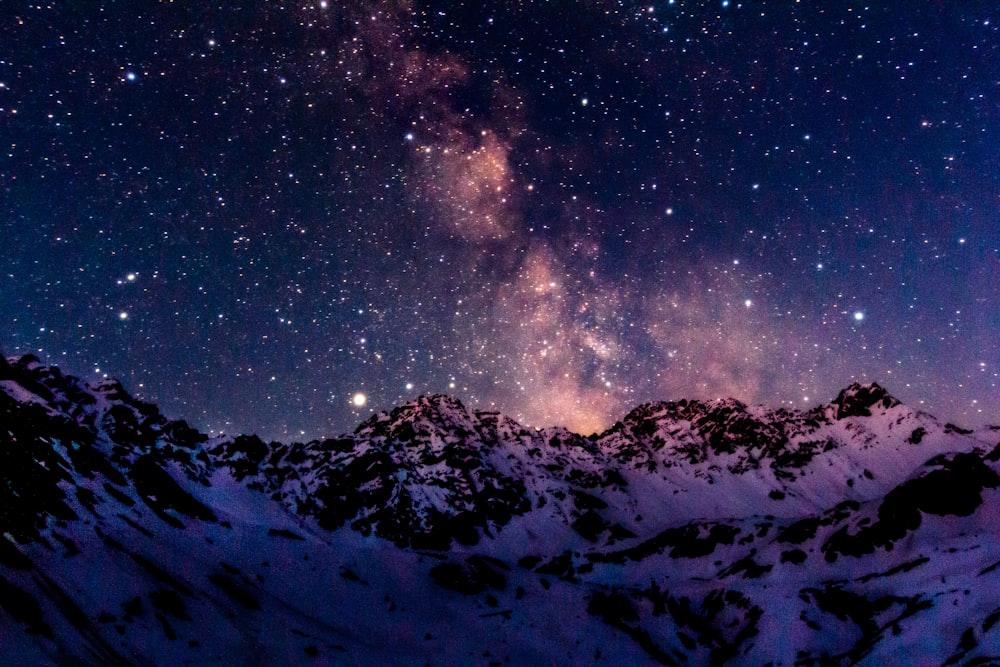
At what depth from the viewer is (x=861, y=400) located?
179 m

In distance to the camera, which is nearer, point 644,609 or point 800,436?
point 644,609

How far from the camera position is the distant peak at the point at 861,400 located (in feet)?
569

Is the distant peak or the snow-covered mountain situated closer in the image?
the snow-covered mountain

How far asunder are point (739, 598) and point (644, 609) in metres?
9.80

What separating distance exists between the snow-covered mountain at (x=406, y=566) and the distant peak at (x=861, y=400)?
4253 cm

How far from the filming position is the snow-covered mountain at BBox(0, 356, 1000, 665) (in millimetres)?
26406

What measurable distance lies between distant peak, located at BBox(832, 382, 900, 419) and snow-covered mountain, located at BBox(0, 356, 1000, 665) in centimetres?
4253

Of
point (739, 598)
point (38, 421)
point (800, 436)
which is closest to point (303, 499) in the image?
point (38, 421)

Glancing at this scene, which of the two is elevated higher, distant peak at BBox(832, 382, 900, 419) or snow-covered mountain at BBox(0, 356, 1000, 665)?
distant peak at BBox(832, 382, 900, 419)

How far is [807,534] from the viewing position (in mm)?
67688

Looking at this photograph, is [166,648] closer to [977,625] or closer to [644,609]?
[977,625]

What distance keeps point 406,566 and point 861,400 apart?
178m

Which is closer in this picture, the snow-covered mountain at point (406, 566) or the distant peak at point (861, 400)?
the snow-covered mountain at point (406, 566)

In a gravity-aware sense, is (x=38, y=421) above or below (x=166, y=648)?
above
